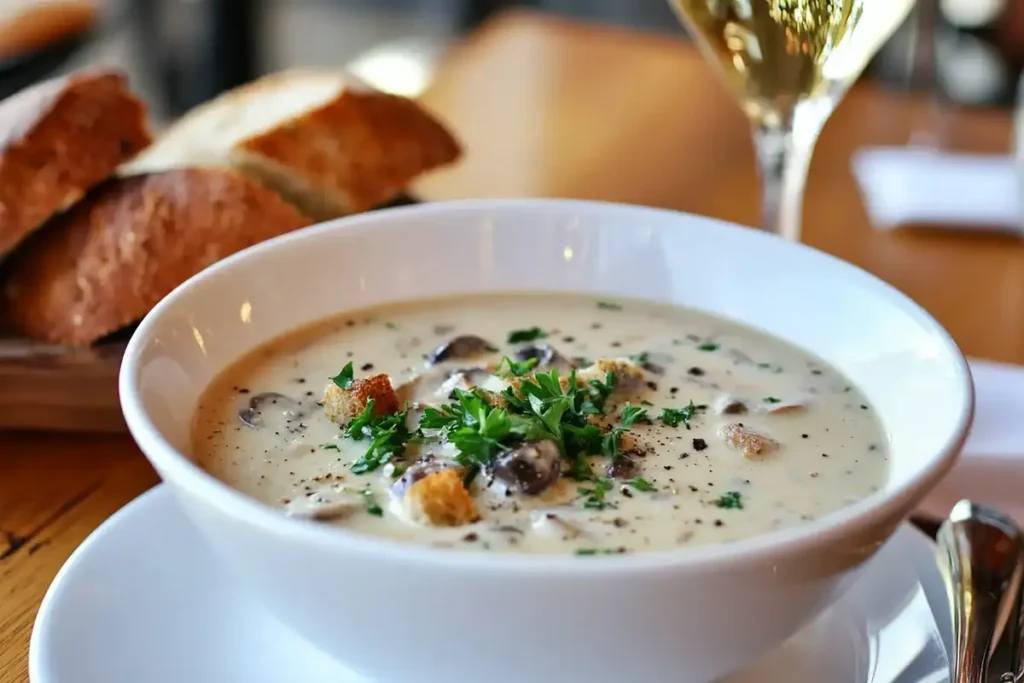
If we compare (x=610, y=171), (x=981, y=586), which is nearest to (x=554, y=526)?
(x=981, y=586)

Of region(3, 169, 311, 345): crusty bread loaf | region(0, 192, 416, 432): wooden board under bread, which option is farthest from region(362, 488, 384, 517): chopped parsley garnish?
region(3, 169, 311, 345): crusty bread loaf

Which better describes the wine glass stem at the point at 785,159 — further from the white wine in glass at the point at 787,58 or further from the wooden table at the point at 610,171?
the wooden table at the point at 610,171

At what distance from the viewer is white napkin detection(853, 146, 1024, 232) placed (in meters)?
2.34

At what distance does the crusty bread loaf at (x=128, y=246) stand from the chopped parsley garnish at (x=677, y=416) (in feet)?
2.37

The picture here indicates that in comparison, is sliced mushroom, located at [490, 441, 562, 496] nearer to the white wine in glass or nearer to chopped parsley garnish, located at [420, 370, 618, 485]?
chopped parsley garnish, located at [420, 370, 618, 485]

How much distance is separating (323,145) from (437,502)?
1.06m

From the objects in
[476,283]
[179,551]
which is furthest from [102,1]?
[179,551]

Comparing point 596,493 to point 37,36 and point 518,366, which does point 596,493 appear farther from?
point 37,36

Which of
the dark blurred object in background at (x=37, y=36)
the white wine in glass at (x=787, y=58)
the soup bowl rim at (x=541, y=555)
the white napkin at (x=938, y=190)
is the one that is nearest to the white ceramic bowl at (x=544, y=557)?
the soup bowl rim at (x=541, y=555)

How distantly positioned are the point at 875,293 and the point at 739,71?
0.55 m

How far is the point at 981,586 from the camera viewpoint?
4.02 ft

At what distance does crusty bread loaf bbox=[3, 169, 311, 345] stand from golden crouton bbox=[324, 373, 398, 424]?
1.60 feet

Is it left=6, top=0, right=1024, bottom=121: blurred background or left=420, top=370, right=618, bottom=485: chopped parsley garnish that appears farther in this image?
left=6, top=0, right=1024, bottom=121: blurred background

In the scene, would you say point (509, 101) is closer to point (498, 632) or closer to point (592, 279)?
point (592, 279)
